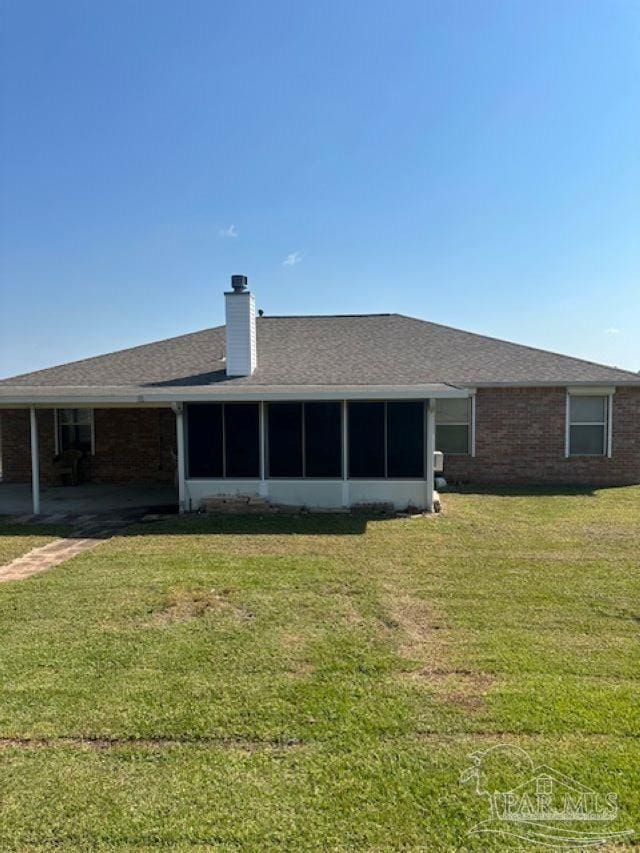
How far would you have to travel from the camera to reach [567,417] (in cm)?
1303

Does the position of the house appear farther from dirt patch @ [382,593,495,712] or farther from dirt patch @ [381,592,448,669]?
dirt patch @ [382,593,495,712]

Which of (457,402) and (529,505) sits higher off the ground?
(457,402)

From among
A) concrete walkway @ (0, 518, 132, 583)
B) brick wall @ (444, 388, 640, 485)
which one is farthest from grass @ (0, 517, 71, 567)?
brick wall @ (444, 388, 640, 485)

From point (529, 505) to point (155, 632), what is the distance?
323 inches

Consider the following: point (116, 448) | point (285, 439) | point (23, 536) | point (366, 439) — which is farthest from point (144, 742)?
point (116, 448)

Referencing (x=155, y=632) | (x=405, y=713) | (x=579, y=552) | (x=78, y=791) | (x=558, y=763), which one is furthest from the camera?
(x=579, y=552)

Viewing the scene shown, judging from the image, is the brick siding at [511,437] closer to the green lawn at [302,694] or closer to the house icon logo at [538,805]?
the green lawn at [302,694]

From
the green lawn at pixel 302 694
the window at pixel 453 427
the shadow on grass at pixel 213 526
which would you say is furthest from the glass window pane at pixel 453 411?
the green lawn at pixel 302 694

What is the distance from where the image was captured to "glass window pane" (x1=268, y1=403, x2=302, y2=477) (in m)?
10.2

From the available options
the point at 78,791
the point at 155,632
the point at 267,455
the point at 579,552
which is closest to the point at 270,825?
the point at 78,791

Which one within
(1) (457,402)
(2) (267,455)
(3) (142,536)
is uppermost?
(1) (457,402)

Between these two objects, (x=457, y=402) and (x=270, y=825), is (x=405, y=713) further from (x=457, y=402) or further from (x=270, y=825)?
(x=457, y=402)

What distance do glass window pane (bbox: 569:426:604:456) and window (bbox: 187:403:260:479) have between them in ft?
26.6

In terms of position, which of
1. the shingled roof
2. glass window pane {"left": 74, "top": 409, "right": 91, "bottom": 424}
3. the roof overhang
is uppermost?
the shingled roof
